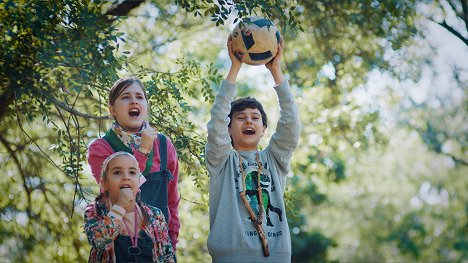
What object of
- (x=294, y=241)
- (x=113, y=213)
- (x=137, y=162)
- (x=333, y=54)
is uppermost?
(x=333, y=54)

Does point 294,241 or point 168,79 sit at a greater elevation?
point 168,79

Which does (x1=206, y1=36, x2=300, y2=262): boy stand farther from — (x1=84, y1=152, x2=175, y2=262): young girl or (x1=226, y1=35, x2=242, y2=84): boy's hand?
(x1=84, y1=152, x2=175, y2=262): young girl

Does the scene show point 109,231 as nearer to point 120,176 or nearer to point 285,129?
point 120,176

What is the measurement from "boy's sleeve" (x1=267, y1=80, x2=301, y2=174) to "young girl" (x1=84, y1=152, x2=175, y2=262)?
102 cm

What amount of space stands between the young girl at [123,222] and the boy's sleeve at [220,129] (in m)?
0.58

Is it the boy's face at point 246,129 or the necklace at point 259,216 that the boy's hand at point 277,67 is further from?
the necklace at point 259,216

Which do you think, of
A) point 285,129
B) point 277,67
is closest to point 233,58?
point 277,67

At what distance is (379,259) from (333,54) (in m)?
19.7

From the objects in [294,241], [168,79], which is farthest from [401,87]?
[294,241]

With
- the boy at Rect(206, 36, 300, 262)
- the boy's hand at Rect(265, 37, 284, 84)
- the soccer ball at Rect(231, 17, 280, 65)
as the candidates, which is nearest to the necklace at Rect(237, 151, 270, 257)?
the boy at Rect(206, 36, 300, 262)

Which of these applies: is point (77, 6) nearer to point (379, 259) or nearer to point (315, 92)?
point (315, 92)

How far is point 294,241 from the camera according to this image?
16.1 meters

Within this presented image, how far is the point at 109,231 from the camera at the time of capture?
3.91m

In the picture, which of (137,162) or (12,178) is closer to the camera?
(137,162)
